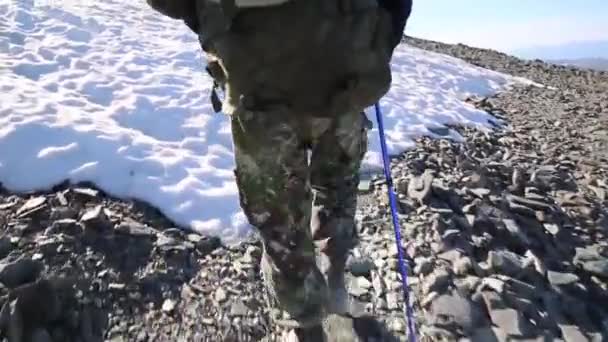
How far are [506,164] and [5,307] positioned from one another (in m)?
6.48

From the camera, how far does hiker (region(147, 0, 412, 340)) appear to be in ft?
8.45

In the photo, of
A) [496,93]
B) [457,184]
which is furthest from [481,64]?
[457,184]

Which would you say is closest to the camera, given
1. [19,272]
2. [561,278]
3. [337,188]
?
[337,188]

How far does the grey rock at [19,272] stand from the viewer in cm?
375

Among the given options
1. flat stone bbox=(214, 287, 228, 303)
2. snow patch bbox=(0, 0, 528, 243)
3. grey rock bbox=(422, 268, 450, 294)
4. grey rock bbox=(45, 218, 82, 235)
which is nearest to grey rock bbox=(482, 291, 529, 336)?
grey rock bbox=(422, 268, 450, 294)

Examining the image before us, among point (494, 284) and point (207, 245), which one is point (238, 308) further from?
point (494, 284)

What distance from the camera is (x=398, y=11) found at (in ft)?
9.45

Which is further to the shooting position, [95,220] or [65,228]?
[95,220]

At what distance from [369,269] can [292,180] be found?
2.09 metres

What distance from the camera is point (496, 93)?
1382 cm

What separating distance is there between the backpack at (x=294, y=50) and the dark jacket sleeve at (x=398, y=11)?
5 cm

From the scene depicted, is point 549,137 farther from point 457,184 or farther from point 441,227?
point 441,227

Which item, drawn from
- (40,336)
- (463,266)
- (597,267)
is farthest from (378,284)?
(40,336)

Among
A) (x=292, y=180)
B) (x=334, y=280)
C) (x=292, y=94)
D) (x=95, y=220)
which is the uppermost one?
(x=292, y=94)
